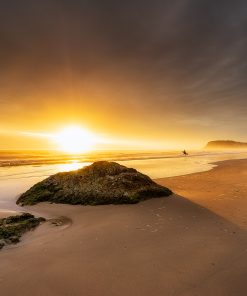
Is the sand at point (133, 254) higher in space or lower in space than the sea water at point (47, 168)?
lower

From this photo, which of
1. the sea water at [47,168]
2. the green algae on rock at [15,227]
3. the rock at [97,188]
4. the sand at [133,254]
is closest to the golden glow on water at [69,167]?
the sea water at [47,168]

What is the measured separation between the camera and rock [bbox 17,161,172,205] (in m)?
9.18

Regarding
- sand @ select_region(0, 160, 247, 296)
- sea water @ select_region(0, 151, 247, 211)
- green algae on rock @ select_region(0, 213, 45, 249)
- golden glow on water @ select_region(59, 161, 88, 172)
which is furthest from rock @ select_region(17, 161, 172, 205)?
golden glow on water @ select_region(59, 161, 88, 172)

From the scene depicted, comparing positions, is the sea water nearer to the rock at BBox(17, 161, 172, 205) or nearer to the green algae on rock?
the rock at BBox(17, 161, 172, 205)

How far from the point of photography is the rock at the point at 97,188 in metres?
9.18

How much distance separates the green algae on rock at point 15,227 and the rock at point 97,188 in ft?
6.58

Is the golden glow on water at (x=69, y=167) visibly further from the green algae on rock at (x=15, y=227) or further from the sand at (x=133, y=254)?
the sand at (x=133, y=254)

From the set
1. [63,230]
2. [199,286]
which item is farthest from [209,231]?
[63,230]

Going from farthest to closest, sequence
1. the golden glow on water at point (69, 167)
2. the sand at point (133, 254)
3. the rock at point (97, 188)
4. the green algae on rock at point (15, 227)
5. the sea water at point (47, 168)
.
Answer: the golden glow on water at point (69, 167) < the sea water at point (47, 168) < the rock at point (97, 188) < the green algae on rock at point (15, 227) < the sand at point (133, 254)

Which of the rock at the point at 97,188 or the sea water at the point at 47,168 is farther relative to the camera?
the sea water at the point at 47,168

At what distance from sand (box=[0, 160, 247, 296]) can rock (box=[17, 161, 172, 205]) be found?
25.1 inches

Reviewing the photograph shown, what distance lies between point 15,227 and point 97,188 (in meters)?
3.29

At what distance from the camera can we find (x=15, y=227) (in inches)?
267

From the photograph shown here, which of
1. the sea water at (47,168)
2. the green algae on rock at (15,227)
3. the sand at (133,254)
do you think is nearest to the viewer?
the sand at (133,254)
